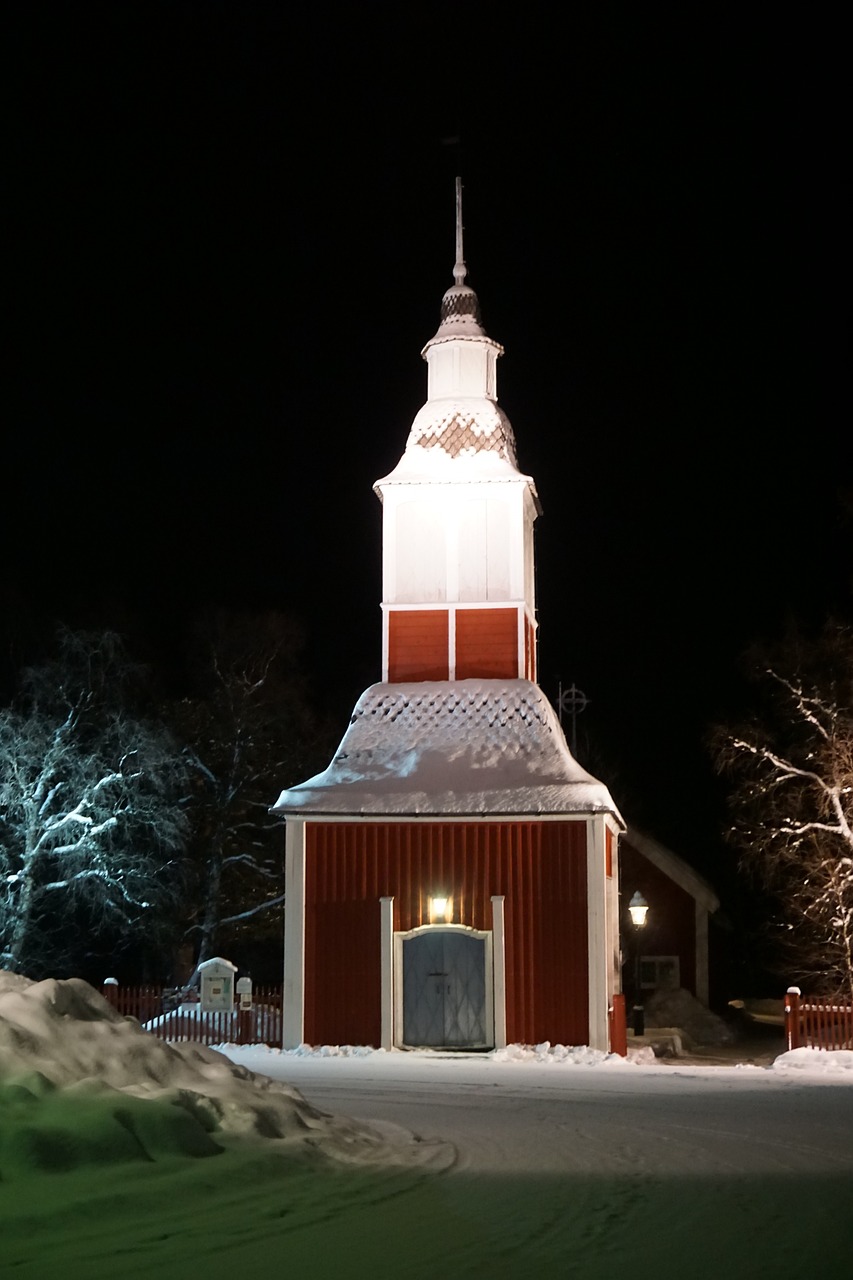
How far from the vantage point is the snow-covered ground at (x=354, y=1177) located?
8047mm

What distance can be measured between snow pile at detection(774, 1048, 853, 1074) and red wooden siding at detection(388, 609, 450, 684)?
9.03m

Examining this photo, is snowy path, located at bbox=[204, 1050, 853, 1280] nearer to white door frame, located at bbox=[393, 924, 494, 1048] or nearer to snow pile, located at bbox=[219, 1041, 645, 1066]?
snow pile, located at bbox=[219, 1041, 645, 1066]

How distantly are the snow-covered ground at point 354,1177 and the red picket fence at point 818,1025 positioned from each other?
25.9 ft

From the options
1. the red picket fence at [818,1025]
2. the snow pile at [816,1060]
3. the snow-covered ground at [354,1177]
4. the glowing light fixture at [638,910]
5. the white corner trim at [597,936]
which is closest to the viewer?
the snow-covered ground at [354,1177]

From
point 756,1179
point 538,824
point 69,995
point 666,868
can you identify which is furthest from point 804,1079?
point 666,868

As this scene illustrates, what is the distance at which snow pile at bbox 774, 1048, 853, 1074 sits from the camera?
2161 cm

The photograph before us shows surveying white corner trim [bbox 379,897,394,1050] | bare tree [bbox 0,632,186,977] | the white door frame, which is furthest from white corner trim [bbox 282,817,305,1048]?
bare tree [bbox 0,632,186,977]

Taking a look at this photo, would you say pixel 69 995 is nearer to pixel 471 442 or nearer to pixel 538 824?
pixel 538 824

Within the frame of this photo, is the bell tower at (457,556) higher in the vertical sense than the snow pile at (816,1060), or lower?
higher

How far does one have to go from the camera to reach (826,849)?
28.6 m

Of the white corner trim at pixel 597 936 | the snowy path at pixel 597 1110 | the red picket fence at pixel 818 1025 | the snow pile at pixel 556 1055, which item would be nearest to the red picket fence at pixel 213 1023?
the snowy path at pixel 597 1110

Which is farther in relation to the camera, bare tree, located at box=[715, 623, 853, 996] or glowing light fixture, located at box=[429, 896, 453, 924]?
bare tree, located at box=[715, 623, 853, 996]

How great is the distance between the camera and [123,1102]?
10586mm

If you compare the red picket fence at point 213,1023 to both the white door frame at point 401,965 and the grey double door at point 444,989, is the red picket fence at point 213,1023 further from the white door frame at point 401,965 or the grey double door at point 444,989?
the grey double door at point 444,989
